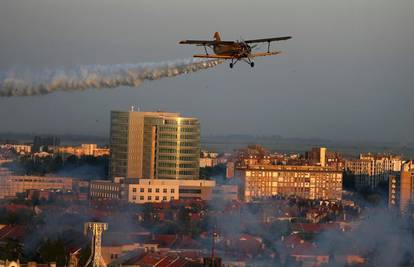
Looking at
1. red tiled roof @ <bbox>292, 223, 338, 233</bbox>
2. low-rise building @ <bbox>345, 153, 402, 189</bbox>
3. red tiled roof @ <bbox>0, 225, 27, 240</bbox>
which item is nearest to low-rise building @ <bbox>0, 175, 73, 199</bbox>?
red tiled roof @ <bbox>292, 223, 338, 233</bbox>

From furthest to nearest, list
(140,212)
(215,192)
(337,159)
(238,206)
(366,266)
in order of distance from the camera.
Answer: (337,159), (215,192), (238,206), (140,212), (366,266)

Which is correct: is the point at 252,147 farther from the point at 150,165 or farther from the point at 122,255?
the point at 122,255

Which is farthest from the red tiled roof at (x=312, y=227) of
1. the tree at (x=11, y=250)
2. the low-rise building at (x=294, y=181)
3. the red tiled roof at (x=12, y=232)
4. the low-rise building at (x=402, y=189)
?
the low-rise building at (x=294, y=181)

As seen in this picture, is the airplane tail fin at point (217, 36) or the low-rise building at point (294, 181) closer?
the airplane tail fin at point (217, 36)

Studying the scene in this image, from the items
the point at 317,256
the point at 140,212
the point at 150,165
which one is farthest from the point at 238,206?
the point at 317,256

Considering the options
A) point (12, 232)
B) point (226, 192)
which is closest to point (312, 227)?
point (12, 232)

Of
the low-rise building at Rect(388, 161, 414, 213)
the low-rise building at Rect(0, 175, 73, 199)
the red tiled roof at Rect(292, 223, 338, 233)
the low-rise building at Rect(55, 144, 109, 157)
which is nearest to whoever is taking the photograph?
the red tiled roof at Rect(292, 223, 338, 233)

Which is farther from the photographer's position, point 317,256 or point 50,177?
point 50,177

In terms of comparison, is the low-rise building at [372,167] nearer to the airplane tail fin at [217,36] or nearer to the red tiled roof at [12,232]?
the red tiled roof at [12,232]

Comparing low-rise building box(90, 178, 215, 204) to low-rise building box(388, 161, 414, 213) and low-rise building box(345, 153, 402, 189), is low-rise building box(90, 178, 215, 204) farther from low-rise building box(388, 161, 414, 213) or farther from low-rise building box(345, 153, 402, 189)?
low-rise building box(345, 153, 402, 189)
